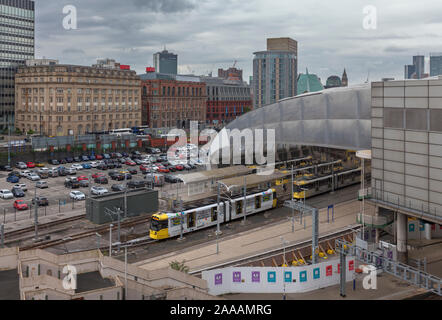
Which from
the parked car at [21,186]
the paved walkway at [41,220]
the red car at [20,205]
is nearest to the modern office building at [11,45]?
the parked car at [21,186]

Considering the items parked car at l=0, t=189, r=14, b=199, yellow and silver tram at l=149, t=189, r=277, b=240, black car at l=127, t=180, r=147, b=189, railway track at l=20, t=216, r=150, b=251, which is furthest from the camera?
black car at l=127, t=180, r=147, b=189

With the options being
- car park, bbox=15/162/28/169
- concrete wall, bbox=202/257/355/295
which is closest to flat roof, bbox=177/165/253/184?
concrete wall, bbox=202/257/355/295

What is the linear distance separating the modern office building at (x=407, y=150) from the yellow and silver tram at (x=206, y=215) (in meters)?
17.0

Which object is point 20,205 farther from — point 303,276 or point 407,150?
point 407,150

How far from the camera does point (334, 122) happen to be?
180 feet

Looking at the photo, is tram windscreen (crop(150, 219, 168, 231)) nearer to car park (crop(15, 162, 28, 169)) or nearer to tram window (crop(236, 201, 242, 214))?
tram window (crop(236, 201, 242, 214))

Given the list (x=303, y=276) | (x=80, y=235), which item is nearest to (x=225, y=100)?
(x=80, y=235)

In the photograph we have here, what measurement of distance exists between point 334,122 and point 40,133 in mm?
79883

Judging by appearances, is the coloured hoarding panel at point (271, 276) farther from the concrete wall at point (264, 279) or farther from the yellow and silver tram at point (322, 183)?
the yellow and silver tram at point (322, 183)

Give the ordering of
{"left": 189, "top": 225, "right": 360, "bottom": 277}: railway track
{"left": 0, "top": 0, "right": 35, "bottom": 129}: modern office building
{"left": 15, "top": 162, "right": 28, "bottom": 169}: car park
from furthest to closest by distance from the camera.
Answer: {"left": 0, "top": 0, "right": 35, "bottom": 129}: modern office building → {"left": 15, "top": 162, "right": 28, "bottom": 169}: car park → {"left": 189, "top": 225, "right": 360, "bottom": 277}: railway track

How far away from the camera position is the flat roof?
5941 cm

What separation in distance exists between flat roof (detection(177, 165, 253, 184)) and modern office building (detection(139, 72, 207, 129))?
78579 mm
